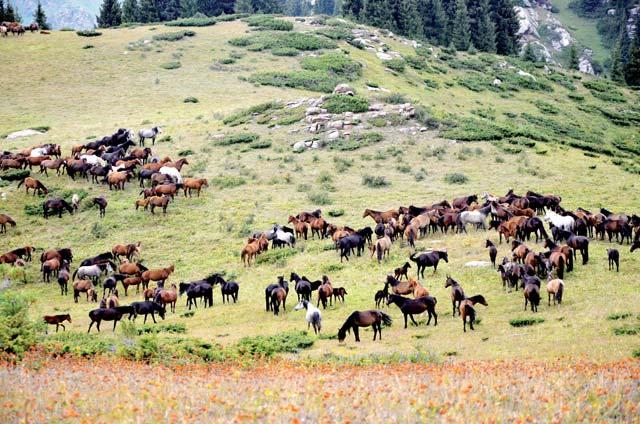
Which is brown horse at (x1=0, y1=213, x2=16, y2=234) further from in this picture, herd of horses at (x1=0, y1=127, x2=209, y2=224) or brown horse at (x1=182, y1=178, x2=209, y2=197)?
brown horse at (x1=182, y1=178, x2=209, y2=197)

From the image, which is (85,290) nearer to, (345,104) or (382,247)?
(382,247)

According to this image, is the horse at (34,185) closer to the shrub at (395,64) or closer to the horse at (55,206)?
the horse at (55,206)

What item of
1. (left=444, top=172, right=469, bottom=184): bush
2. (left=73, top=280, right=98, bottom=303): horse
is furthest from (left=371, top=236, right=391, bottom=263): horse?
(left=444, top=172, right=469, bottom=184): bush

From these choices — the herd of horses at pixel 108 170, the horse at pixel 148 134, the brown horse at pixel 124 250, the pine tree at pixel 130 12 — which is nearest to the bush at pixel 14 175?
the herd of horses at pixel 108 170

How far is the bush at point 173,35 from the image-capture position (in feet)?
281

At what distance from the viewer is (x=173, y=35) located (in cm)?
8631

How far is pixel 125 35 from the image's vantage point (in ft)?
292

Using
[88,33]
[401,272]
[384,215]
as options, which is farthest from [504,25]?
[401,272]

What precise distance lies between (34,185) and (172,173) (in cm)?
873

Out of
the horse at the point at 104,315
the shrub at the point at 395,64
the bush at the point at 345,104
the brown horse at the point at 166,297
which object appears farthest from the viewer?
the shrub at the point at 395,64

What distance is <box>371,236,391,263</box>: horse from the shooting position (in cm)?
2803

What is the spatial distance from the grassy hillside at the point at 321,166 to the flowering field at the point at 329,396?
5.70m

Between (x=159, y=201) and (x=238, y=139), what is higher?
(x=238, y=139)

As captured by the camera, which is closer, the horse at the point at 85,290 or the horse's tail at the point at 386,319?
the horse's tail at the point at 386,319
